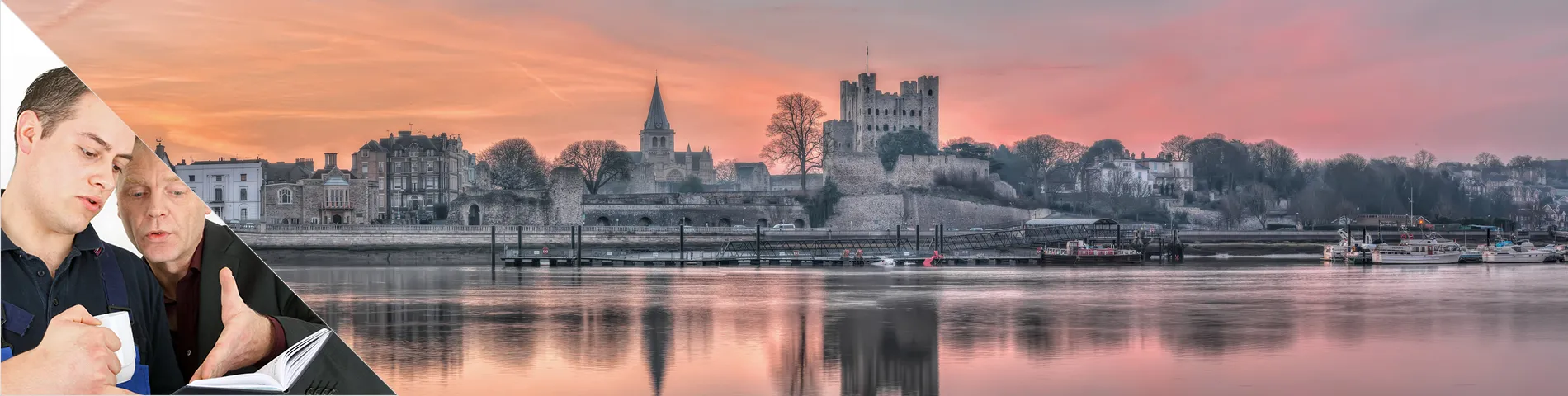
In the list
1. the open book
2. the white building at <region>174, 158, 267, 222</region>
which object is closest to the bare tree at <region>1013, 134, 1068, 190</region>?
the white building at <region>174, 158, 267, 222</region>

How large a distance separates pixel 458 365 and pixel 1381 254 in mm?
31531

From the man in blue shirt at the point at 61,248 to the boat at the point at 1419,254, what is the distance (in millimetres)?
36188

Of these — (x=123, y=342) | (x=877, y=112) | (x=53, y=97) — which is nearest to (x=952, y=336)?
(x=123, y=342)

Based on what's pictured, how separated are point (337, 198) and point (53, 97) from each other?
40.7 meters

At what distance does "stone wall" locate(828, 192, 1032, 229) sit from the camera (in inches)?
2037

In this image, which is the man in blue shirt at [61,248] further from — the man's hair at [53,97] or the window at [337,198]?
the window at [337,198]

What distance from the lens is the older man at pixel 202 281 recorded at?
296 centimetres

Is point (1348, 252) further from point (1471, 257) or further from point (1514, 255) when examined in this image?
point (1514, 255)

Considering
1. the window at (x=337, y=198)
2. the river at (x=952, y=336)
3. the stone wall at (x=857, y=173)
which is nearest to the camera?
the river at (x=952, y=336)

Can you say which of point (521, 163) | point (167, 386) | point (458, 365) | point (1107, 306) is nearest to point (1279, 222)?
point (521, 163)

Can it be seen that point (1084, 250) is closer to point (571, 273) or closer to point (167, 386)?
point (571, 273)

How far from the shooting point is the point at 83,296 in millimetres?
2930

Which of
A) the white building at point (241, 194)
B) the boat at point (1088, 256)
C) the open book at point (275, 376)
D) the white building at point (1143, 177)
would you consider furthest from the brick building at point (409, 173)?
the open book at point (275, 376)

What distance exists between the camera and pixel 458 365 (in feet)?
30.5
